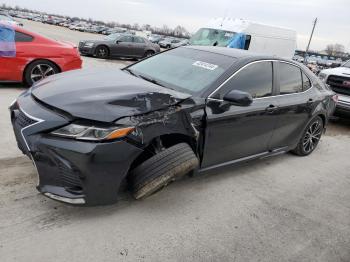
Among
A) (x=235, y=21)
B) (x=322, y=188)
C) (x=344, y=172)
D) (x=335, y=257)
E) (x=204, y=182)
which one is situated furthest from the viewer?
(x=235, y=21)

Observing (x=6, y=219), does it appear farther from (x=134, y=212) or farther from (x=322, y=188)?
(x=322, y=188)

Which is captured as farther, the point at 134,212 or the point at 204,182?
the point at 204,182

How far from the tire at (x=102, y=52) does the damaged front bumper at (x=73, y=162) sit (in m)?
15.3

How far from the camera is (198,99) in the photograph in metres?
3.64

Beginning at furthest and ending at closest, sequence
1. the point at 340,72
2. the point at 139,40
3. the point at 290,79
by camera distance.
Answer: the point at 139,40 < the point at 340,72 < the point at 290,79

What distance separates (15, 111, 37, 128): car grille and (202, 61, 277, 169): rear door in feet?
5.64

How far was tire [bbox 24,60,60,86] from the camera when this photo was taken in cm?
769

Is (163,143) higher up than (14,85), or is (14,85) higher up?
(163,143)

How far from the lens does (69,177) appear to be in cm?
287

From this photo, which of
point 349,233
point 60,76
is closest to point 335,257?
point 349,233

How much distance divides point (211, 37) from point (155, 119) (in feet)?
44.1

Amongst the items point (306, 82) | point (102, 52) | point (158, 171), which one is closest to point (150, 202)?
point (158, 171)

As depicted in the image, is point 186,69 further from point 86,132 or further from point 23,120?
point 23,120

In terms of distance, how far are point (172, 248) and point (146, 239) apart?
0.25 meters
